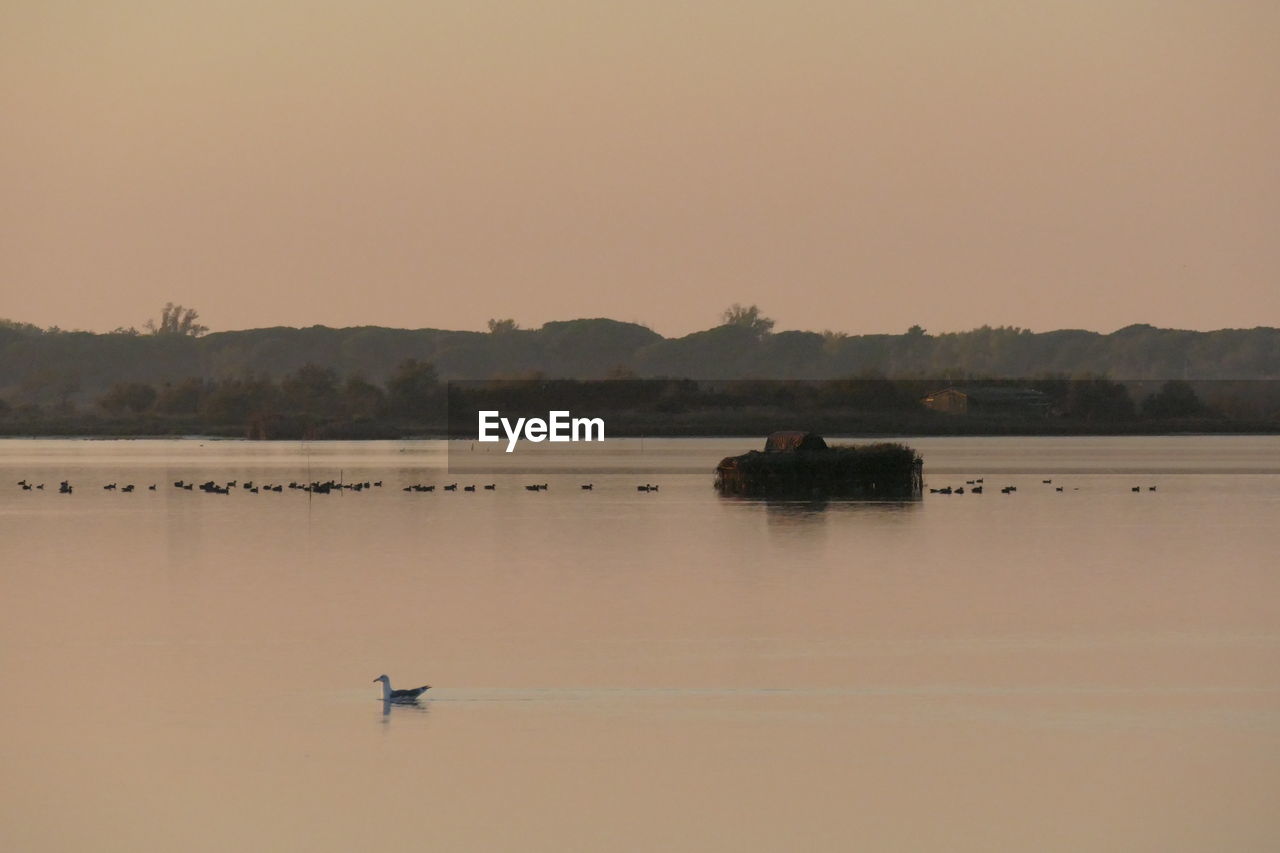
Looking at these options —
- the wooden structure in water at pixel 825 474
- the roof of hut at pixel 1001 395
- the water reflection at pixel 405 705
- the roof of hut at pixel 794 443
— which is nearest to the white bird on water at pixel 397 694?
the water reflection at pixel 405 705

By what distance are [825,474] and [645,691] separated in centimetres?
5153

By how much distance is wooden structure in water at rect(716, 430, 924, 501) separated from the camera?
75.9m

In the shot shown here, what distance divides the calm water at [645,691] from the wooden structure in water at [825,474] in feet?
69.1

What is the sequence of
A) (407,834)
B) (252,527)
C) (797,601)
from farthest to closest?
(252,527)
(797,601)
(407,834)

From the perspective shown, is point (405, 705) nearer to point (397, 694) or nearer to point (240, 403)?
point (397, 694)

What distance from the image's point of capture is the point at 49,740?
A: 21719 mm

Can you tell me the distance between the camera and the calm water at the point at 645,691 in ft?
60.4

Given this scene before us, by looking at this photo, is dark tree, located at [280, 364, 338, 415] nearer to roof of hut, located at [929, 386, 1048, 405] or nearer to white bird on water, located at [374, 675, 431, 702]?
roof of hut, located at [929, 386, 1048, 405]

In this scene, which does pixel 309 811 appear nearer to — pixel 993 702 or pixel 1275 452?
pixel 993 702

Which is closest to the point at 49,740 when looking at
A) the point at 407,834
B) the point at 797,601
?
the point at 407,834

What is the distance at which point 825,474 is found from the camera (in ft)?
249

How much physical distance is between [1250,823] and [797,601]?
59.7 feet

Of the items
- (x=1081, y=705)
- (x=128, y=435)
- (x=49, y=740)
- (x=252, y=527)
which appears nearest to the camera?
(x=49, y=740)

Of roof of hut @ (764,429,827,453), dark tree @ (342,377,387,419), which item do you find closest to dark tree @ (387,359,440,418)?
dark tree @ (342,377,387,419)
